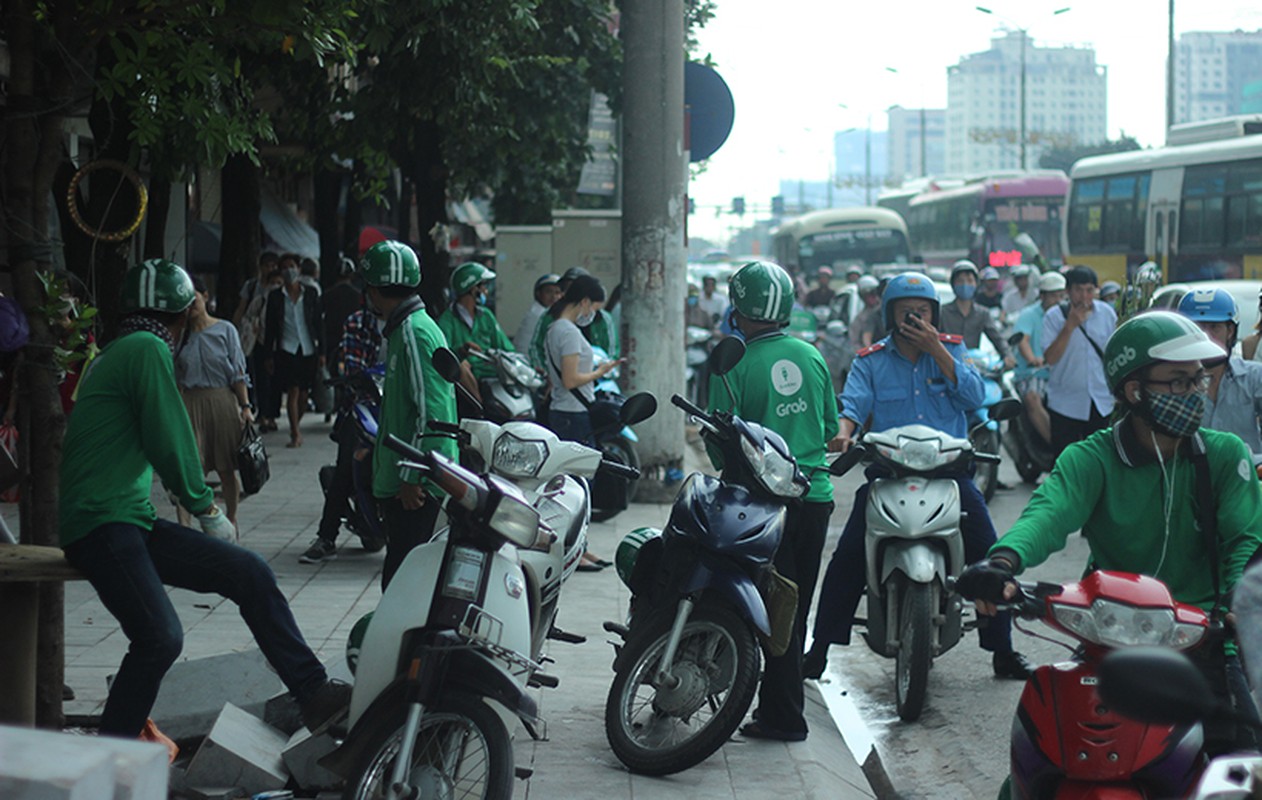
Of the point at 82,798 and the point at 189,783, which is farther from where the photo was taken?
the point at 189,783

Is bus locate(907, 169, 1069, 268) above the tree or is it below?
below

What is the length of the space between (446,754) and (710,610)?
1.33m

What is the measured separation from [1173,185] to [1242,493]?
2192cm

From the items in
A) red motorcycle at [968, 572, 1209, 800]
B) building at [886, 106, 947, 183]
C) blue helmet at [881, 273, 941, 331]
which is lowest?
red motorcycle at [968, 572, 1209, 800]

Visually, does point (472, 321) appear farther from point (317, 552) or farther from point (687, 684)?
point (687, 684)

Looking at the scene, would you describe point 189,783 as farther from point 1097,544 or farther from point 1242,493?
point 1242,493

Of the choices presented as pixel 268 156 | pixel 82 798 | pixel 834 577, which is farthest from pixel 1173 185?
pixel 82 798

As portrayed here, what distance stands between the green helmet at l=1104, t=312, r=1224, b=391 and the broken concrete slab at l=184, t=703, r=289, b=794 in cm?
276

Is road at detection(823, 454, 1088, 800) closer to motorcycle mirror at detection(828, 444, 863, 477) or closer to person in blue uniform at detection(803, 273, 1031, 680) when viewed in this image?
person in blue uniform at detection(803, 273, 1031, 680)

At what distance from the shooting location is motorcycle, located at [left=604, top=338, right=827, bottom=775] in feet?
17.8

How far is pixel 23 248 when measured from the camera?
17.4 feet

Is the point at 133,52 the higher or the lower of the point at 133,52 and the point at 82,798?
the higher

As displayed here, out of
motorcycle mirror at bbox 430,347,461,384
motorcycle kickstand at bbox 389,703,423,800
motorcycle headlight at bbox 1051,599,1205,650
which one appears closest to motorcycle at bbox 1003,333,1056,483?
motorcycle mirror at bbox 430,347,461,384

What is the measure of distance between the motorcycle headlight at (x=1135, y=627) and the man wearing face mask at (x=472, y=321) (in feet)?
26.5
